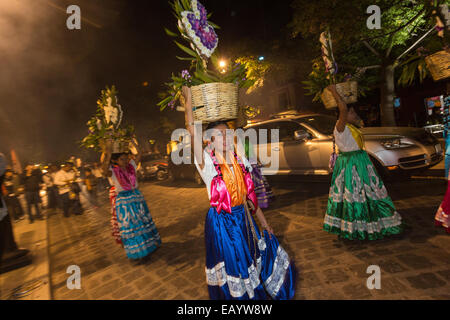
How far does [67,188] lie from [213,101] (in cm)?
900

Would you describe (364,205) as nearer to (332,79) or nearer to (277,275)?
(277,275)

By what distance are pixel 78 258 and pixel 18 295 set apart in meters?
1.22

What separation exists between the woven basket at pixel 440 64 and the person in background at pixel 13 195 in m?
Result: 12.8

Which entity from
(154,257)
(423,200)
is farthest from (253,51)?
(154,257)

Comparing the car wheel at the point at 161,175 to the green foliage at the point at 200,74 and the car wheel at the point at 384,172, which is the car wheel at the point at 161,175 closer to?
the car wheel at the point at 384,172

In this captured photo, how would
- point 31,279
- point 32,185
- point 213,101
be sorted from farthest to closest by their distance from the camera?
1. point 32,185
2. point 31,279
3. point 213,101

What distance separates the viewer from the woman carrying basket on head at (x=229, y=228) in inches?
94.5

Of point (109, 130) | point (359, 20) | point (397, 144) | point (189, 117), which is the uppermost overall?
point (359, 20)

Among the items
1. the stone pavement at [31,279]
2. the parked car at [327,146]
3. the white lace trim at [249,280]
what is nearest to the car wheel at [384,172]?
the parked car at [327,146]

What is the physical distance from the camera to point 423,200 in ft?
16.0

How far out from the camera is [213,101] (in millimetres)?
2170

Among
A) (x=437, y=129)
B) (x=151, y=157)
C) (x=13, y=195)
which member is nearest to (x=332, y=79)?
(x=13, y=195)

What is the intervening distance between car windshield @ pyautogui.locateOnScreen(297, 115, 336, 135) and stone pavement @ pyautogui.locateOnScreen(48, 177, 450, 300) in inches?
63.8
